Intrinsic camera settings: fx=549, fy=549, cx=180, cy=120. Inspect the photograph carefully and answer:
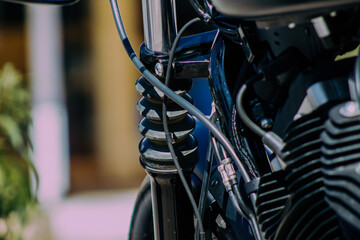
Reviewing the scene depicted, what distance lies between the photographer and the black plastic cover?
67 centimetres

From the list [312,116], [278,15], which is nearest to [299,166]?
[312,116]

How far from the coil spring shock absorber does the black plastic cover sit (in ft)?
1.09

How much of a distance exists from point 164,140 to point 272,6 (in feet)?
1.48

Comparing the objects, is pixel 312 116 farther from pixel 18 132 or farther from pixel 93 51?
pixel 93 51

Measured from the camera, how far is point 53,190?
3.72 meters

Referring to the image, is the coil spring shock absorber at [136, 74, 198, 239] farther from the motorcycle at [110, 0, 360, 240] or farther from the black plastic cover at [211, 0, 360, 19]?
the black plastic cover at [211, 0, 360, 19]

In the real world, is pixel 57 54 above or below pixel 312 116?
above

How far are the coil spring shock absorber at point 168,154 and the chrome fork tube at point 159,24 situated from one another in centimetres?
8

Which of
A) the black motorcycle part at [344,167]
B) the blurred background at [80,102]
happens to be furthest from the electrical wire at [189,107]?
the blurred background at [80,102]

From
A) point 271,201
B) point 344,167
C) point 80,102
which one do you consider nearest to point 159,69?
point 271,201

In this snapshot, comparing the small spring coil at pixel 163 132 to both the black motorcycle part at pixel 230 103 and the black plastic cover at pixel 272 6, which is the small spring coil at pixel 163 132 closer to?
the black motorcycle part at pixel 230 103

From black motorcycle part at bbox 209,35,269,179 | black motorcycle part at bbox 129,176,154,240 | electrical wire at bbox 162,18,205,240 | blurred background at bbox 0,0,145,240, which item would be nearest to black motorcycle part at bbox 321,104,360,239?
black motorcycle part at bbox 209,35,269,179

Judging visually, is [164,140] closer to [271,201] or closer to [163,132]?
[163,132]

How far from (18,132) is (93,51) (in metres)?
1.24
